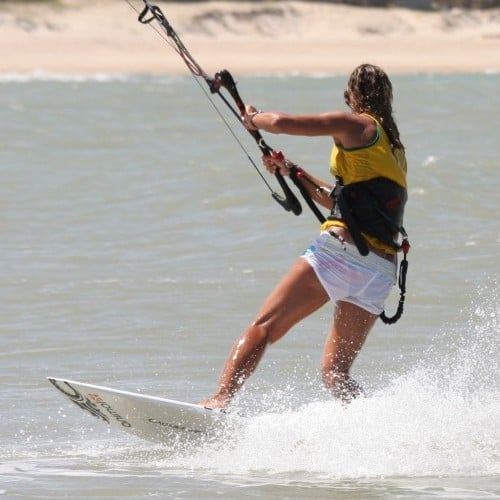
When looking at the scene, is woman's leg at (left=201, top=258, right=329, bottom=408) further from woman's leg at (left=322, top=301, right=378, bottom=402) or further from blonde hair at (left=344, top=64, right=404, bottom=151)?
blonde hair at (left=344, top=64, right=404, bottom=151)

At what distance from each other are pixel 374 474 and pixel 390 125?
1.47 meters

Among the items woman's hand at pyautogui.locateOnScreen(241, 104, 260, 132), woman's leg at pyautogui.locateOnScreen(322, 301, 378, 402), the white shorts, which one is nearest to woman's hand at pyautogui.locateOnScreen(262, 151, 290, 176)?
woman's hand at pyautogui.locateOnScreen(241, 104, 260, 132)

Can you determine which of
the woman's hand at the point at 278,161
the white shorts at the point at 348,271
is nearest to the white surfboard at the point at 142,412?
the white shorts at the point at 348,271

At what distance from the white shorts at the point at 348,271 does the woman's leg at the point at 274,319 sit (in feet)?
0.15

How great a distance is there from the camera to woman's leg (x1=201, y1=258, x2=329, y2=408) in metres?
5.66

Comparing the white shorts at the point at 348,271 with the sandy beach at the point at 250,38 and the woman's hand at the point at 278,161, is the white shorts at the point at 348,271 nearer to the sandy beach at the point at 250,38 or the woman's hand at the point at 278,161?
the woman's hand at the point at 278,161

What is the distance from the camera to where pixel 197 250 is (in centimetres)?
1165

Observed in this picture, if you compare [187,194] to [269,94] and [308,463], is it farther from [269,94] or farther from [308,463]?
[269,94]

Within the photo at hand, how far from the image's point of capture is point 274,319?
5699 mm

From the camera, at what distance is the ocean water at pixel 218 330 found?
5.78 m

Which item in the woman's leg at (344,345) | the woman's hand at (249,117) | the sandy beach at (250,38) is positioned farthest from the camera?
the sandy beach at (250,38)

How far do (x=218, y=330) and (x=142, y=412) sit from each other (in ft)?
9.53

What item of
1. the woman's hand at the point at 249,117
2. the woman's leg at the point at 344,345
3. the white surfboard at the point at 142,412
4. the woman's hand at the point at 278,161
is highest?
the woman's hand at the point at 249,117

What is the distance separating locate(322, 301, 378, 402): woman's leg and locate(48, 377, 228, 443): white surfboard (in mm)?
503
